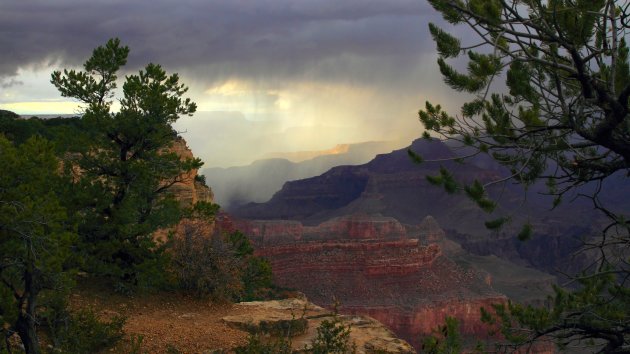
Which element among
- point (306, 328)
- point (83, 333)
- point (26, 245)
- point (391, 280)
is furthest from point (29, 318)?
point (391, 280)

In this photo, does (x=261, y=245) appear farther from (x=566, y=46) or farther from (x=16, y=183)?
(x=566, y=46)

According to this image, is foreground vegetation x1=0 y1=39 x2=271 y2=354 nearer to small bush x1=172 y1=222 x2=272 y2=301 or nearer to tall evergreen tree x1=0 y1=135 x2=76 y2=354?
small bush x1=172 y1=222 x2=272 y2=301

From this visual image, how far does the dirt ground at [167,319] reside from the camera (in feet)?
36.4

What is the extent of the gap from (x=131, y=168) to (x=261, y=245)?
5775 centimetres

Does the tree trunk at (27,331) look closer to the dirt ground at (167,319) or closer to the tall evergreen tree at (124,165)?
the dirt ground at (167,319)

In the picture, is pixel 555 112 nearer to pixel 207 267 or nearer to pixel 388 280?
pixel 207 267

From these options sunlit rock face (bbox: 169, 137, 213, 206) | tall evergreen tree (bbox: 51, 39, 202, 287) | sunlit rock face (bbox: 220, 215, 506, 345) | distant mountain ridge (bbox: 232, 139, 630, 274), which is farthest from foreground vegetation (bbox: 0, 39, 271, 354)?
distant mountain ridge (bbox: 232, 139, 630, 274)

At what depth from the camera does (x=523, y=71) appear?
26.7 ft

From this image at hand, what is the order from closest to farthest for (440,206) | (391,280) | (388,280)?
(391,280), (388,280), (440,206)

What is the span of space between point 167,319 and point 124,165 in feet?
15.0

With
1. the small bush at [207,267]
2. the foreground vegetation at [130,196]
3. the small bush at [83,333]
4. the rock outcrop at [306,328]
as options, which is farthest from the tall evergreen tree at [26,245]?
the small bush at [207,267]

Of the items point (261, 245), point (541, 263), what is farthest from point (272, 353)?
point (541, 263)

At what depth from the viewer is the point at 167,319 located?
12.9 meters

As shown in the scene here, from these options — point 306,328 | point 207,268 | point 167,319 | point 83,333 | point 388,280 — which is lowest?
point 388,280
